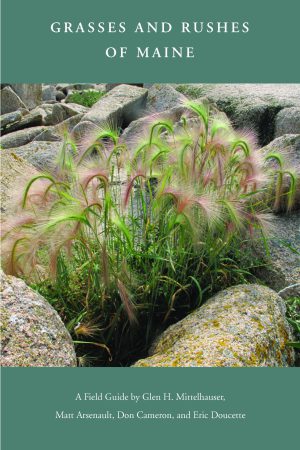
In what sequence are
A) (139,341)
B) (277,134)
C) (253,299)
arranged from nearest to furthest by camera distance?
(253,299) → (139,341) → (277,134)

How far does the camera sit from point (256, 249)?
3.81 metres

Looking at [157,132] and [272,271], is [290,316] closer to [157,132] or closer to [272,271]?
[272,271]

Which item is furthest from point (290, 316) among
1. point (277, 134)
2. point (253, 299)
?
point (277, 134)

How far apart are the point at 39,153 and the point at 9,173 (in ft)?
5.11

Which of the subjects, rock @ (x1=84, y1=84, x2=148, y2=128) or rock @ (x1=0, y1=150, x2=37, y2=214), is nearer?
rock @ (x1=0, y1=150, x2=37, y2=214)

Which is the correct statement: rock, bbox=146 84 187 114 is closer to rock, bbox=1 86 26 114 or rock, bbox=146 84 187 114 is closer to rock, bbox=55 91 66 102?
rock, bbox=1 86 26 114

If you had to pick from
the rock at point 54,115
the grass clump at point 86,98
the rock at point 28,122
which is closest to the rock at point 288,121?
the rock at point 54,115

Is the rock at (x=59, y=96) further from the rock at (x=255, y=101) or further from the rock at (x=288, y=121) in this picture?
the rock at (x=288, y=121)

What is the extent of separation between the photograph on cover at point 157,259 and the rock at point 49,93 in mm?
11167

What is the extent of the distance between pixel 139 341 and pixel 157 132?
1402 millimetres

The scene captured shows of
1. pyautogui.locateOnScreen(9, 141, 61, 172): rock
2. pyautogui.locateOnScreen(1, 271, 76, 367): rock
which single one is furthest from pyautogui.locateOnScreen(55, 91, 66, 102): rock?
pyautogui.locateOnScreen(1, 271, 76, 367): rock

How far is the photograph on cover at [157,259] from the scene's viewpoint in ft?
8.59

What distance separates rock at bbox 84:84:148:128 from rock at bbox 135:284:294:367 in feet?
13.5

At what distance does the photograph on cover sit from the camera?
8.59ft
